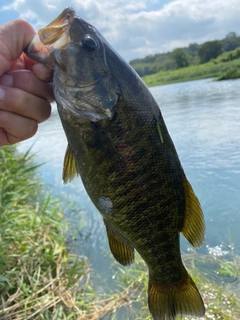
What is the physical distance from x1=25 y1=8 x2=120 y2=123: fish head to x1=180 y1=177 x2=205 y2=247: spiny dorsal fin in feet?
2.03

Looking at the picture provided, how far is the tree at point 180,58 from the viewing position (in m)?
59.2

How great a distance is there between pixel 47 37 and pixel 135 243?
1122 millimetres

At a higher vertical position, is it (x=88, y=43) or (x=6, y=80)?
(x=88, y=43)

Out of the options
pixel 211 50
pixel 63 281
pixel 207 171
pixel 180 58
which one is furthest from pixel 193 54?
pixel 63 281

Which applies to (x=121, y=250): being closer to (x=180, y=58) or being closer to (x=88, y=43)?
(x=88, y=43)

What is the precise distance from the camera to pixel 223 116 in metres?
9.67

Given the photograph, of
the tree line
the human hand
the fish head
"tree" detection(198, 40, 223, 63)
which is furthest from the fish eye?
"tree" detection(198, 40, 223, 63)

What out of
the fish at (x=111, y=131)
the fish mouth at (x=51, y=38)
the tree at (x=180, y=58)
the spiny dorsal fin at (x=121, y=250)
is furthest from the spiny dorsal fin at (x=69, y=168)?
the tree at (x=180, y=58)

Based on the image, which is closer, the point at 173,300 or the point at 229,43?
the point at 173,300

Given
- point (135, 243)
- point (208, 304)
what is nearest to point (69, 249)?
point (208, 304)

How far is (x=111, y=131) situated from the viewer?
1633 millimetres

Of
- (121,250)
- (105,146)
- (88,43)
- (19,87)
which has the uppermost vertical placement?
(88,43)

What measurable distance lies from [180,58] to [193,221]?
205 feet

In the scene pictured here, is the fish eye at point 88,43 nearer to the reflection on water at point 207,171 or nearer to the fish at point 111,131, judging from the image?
the fish at point 111,131
